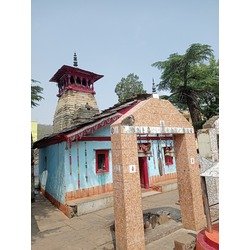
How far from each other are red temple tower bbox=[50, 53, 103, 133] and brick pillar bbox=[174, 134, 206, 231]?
10.2 metres

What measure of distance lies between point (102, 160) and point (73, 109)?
676 centimetres

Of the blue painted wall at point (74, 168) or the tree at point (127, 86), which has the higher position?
the tree at point (127, 86)

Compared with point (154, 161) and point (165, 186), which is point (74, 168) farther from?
point (154, 161)

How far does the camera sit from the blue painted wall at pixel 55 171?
11.1 meters

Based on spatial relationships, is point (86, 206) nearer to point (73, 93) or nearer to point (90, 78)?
point (73, 93)

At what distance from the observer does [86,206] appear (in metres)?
Answer: 10.2

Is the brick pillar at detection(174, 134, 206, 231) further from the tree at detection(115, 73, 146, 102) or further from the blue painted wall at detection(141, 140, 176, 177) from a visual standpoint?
the tree at detection(115, 73, 146, 102)

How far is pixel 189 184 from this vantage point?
291 inches

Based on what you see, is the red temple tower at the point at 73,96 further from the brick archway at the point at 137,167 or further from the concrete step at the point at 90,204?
the brick archway at the point at 137,167

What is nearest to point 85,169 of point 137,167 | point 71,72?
point 137,167

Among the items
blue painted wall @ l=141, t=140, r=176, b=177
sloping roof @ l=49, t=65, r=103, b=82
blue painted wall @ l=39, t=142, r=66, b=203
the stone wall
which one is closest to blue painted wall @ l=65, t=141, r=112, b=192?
blue painted wall @ l=39, t=142, r=66, b=203

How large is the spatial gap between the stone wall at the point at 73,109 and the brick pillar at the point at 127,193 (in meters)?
10.7

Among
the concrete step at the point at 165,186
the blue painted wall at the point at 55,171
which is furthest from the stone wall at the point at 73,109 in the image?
the concrete step at the point at 165,186

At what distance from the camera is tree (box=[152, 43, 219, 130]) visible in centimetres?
2153
